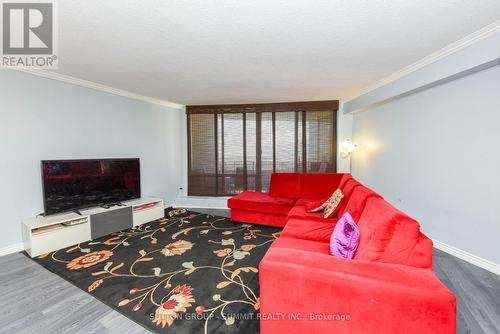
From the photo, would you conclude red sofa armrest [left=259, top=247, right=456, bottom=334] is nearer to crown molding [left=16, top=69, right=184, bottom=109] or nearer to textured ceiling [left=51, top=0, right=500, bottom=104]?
textured ceiling [left=51, top=0, right=500, bottom=104]

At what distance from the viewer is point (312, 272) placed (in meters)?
1.27

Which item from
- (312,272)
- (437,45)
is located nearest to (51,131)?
(312,272)

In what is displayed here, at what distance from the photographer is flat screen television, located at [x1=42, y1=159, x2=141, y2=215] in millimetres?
3061

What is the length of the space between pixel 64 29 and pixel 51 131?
1827mm

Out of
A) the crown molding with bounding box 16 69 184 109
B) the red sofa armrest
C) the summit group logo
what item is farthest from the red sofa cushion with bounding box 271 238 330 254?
the crown molding with bounding box 16 69 184 109

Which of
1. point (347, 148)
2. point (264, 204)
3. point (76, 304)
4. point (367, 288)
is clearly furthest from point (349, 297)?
point (347, 148)

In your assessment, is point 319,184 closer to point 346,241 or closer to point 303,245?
point 303,245

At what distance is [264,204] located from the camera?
12.2ft

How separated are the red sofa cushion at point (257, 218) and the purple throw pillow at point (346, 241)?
1840mm

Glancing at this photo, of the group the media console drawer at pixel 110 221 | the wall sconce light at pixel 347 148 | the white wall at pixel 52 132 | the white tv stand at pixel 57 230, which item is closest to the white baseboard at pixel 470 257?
the wall sconce light at pixel 347 148

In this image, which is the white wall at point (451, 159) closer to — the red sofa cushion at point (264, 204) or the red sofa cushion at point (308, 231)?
the red sofa cushion at point (308, 231)

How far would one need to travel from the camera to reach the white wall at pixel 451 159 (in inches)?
92.9

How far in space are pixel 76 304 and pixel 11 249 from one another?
181 centimetres

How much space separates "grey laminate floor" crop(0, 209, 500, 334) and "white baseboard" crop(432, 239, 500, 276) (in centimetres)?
7
